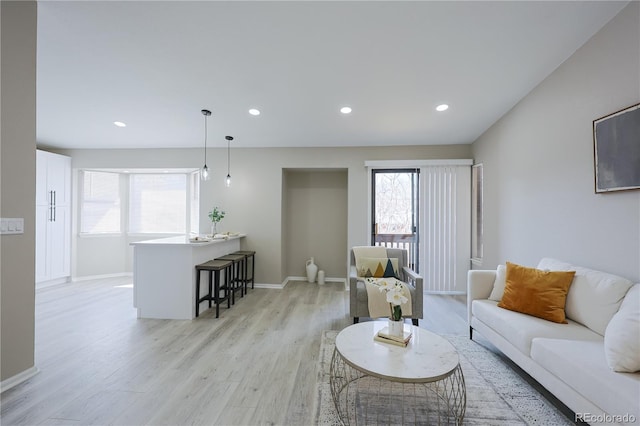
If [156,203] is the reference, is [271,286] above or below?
below

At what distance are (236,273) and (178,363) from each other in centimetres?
212

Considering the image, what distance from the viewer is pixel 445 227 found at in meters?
4.52

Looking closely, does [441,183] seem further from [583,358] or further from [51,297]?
[51,297]

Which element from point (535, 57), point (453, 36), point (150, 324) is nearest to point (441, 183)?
point (535, 57)

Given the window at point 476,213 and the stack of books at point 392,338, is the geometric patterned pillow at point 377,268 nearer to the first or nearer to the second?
the stack of books at point 392,338

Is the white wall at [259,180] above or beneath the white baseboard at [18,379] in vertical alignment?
above

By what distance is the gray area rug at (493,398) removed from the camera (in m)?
1.65

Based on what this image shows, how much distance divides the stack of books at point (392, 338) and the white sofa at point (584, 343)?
2.81 feet

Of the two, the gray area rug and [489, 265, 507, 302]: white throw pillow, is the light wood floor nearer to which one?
the gray area rug

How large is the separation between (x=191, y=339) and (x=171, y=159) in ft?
11.6

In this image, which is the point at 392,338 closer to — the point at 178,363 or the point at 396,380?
the point at 396,380

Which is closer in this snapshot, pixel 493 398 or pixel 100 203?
pixel 493 398

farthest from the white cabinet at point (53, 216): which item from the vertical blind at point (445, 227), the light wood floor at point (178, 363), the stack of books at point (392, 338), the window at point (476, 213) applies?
the window at point (476, 213)

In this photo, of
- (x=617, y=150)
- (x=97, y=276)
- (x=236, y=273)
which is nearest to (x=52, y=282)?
(x=97, y=276)
